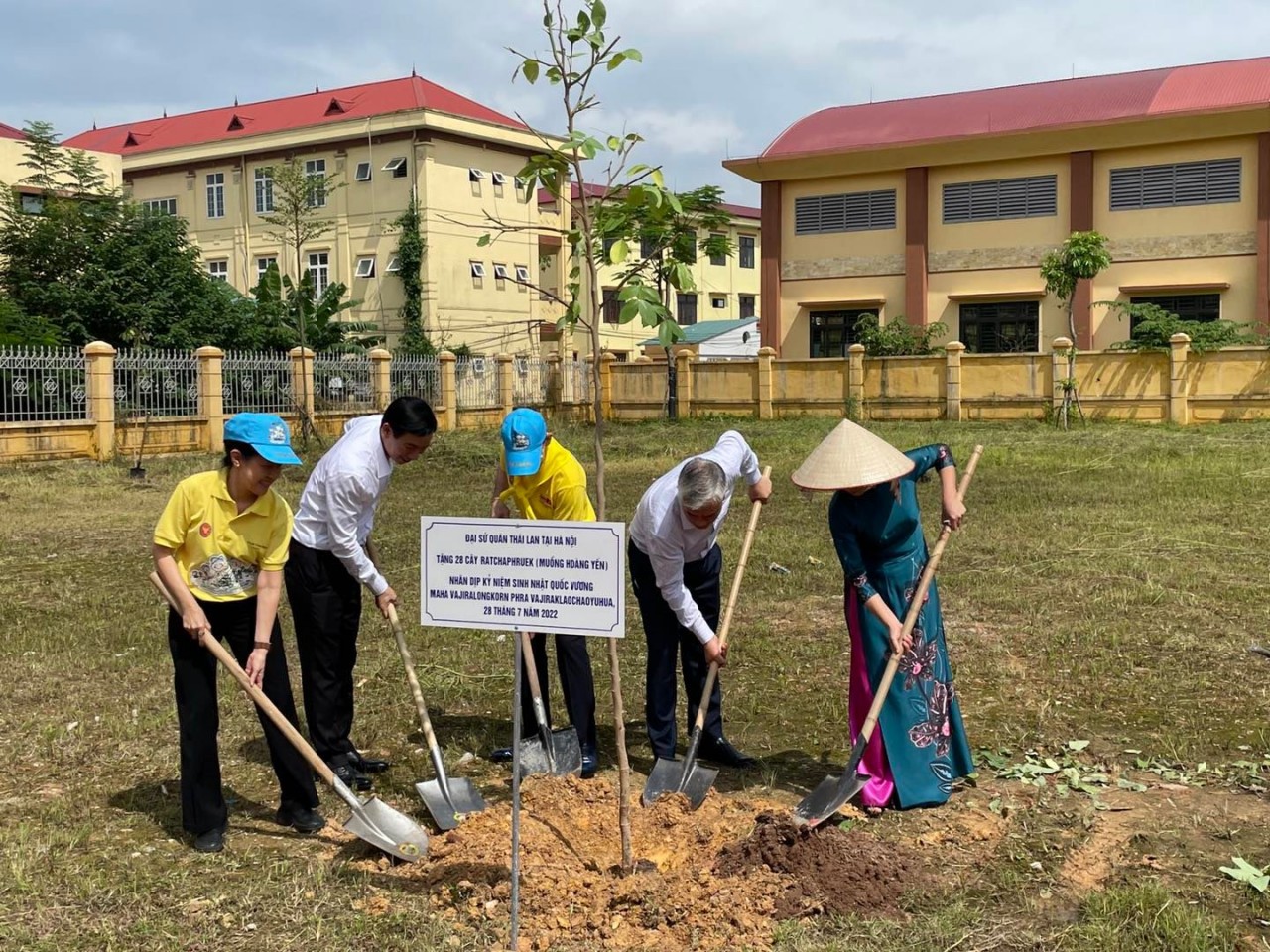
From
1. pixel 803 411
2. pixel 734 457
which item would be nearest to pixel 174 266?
pixel 803 411

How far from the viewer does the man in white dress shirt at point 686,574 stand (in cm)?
432

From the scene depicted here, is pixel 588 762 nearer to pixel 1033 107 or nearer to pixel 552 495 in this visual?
pixel 552 495

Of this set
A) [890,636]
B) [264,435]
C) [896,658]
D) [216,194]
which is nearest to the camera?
[264,435]

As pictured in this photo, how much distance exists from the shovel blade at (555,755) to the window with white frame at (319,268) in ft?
121

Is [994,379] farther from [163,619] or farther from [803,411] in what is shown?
[163,619]

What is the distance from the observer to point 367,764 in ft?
16.5

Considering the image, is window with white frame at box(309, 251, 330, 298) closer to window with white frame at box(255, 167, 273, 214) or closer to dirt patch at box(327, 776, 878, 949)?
window with white frame at box(255, 167, 273, 214)

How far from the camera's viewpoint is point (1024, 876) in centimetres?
381

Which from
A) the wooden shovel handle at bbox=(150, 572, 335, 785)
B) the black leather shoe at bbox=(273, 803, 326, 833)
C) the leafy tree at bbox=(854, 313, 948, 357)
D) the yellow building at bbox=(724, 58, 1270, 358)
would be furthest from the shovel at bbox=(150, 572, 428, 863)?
the yellow building at bbox=(724, 58, 1270, 358)

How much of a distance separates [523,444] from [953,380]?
71.1 feet

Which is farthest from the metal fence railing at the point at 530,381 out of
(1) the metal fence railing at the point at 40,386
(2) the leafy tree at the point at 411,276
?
(1) the metal fence railing at the point at 40,386

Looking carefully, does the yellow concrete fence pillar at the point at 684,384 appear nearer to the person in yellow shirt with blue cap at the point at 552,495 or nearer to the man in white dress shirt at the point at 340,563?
the person in yellow shirt with blue cap at the point at 552,495

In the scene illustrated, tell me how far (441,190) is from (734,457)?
114 ft

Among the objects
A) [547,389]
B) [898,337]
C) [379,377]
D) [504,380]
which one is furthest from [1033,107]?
[379,377]
